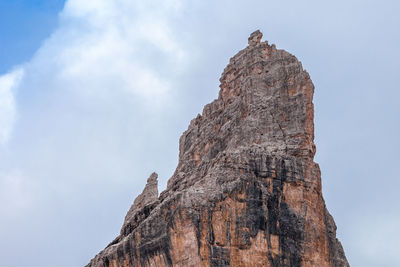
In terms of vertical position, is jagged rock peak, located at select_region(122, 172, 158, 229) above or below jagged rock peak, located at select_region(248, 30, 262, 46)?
below

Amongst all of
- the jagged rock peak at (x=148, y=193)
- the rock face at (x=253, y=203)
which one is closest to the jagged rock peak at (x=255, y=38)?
the rock face at (x=253, y=203)

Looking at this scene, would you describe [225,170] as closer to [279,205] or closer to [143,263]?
[279,205]

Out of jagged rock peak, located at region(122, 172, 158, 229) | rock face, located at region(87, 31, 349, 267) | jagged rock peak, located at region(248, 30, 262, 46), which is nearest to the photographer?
rock face, located at region(87, 31, 349, 267)

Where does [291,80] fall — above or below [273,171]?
above

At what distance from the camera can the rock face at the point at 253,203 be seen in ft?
271

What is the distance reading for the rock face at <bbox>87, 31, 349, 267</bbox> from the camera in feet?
271

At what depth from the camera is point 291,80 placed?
329 ft

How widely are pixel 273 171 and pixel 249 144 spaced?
24.3 ft

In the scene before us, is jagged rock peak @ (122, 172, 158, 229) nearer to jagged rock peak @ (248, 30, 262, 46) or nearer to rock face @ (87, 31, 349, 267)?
rock face @ (87, 31, 349, 267)

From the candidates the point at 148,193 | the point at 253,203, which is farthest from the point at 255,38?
the point at 253,203

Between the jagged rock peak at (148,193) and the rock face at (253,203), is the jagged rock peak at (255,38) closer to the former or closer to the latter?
the rock face at (253,203)

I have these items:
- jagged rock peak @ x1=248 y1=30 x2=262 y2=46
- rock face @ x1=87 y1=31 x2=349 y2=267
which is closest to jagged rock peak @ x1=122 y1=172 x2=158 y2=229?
rock face @ x1=87 y1=31 x2=349 y2=267

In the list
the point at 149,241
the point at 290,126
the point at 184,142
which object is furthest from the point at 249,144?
the point at 184,142

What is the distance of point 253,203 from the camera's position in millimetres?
85188
